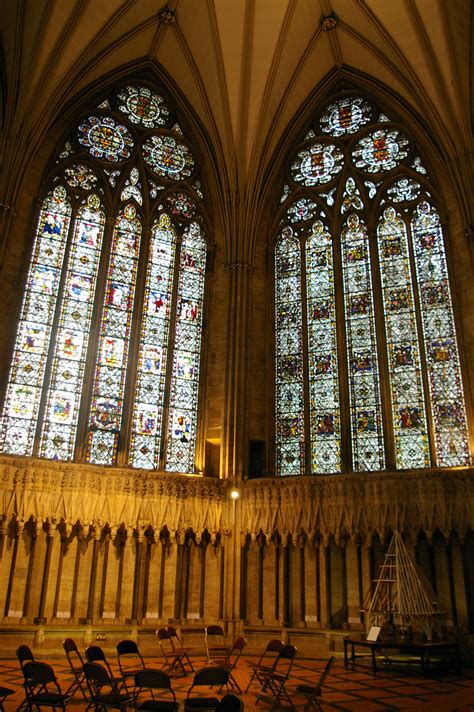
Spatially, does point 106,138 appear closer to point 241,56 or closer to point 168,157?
point 168,157

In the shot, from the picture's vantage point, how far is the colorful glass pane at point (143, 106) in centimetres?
2042

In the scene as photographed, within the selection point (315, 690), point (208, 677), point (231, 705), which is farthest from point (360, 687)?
point (231, 705)

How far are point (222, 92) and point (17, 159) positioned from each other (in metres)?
6.10

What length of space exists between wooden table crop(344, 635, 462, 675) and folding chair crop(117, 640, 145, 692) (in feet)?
12.8

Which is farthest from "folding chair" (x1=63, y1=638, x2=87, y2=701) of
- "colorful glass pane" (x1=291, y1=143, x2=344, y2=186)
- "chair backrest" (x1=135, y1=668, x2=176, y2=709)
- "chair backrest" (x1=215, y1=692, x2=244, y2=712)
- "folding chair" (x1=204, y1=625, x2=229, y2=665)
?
"colorful glass pane" (x1=291, y1=143, x2=344, y2=186)

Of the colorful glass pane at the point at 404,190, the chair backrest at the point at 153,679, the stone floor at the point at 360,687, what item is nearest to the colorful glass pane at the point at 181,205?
the colorful glass pane at the point at 404,190

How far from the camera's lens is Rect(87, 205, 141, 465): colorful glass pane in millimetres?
16688

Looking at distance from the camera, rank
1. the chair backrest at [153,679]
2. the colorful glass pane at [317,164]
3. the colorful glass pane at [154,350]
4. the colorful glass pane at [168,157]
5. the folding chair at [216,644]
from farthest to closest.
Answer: the colorful glass pane at [317,164] → the colorful glass pane at [168,157] → the colorful glass pane at [154,350] → the folding chair at [216,644] → the chair backrest at [153,679]

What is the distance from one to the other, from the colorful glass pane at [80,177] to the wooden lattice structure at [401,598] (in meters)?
12.3

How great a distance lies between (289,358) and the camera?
18.5 m

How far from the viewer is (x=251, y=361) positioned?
18.1 metres

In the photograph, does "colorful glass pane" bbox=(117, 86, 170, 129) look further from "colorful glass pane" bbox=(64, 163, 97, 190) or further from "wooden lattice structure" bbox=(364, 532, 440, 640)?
"wooden lattice structure" bbox=(364, 532, 440, 640)

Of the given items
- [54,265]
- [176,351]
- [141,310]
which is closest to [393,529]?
[176,351]

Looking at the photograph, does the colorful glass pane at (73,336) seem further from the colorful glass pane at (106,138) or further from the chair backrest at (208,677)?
the chair backrest at (208,677)
